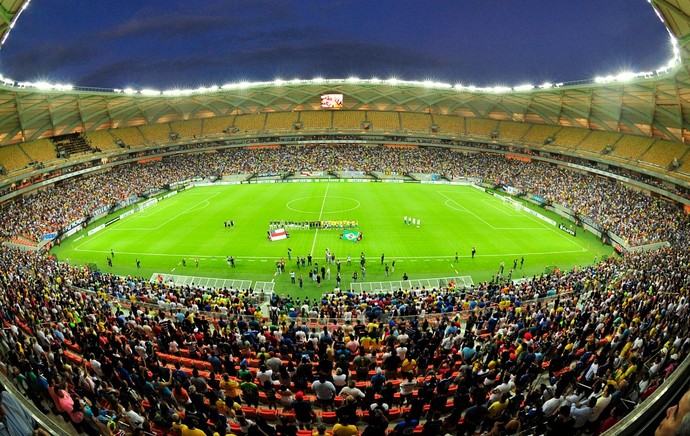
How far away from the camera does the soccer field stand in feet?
99.8

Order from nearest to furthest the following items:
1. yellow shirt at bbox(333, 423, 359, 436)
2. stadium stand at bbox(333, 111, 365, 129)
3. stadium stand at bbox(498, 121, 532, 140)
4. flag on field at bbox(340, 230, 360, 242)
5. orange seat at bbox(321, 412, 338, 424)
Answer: yellow shirt at bbox(333, 423, 359, 436) → orange seat at bbox(321, 412, 338, 424) → flag on field at bbox(340, 230, 360, 242) → stadium stand at bbox(498, 121, 532, 140) → stadium stand at bbox(333, 111, 365, 129)

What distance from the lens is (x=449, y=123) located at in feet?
246

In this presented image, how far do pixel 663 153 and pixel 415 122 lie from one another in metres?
41.0

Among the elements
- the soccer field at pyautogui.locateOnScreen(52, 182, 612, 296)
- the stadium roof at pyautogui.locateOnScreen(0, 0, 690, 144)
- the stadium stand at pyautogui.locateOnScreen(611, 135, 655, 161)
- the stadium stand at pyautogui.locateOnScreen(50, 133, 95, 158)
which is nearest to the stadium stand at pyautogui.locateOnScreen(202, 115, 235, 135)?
the stadium roof at pyautogui.locateOnScreen(0, 0, 690, 144)

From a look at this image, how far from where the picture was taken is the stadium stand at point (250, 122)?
2995 inches

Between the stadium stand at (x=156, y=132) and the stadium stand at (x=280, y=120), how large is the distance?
744 inches

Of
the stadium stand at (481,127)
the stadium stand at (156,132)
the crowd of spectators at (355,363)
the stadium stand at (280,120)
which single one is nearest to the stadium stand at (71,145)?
the stadium stand at (156,132)

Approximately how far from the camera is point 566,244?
116ft

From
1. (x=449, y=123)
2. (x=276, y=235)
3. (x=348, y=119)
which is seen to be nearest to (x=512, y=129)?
(x=449, y=123)

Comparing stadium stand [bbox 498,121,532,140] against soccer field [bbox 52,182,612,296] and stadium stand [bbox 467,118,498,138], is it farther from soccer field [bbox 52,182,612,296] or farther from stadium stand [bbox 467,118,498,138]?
soccer field [bbox 52,182,612,296]

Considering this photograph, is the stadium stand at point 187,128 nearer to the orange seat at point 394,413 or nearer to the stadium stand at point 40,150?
the stadium stand at point 40,150

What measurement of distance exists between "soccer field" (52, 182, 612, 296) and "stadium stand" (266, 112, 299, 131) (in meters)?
28.0

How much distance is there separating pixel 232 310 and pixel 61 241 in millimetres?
29387

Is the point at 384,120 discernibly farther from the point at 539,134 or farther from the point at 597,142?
the point at 597,142
